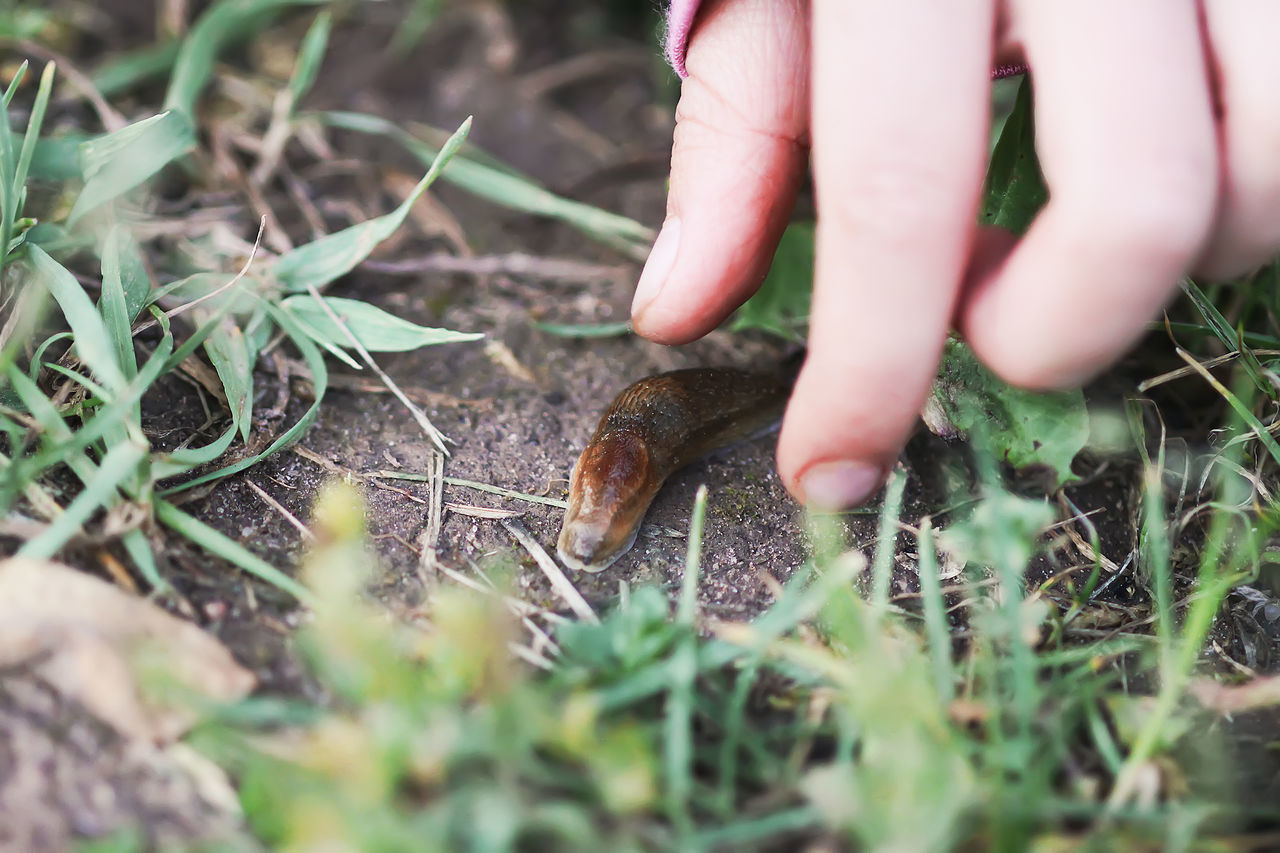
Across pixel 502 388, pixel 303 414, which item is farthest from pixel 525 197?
pixel 303 414

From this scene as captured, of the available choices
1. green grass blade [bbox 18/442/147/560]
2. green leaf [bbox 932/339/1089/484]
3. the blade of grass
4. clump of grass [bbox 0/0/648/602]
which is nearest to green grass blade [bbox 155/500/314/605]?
clump of grass [bbox 0/0/648/602]

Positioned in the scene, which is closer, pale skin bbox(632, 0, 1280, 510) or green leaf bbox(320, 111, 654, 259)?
pale skin bbox(632, 0, 1280, 510)

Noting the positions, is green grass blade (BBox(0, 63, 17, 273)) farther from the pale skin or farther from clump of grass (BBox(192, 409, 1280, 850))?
the pale skin

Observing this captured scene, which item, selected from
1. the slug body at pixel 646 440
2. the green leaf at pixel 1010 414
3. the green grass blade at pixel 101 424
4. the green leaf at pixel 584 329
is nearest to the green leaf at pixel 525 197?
the green leaf at pixel 584 329

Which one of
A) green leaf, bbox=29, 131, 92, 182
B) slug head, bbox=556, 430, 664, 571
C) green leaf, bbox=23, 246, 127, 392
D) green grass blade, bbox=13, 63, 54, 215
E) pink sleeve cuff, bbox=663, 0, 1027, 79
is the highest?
pink sleeve cuff, bbox=663, 0, 1027, 79

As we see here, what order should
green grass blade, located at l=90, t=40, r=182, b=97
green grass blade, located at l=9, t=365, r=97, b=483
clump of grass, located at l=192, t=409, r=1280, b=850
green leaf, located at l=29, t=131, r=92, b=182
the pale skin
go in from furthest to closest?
green grass blade, located at l=90, t=40, r=182, b=97
green leaf, located at l=29, t=131, r=92, b=182
green grass blade, located at l=9, t=365, r=97, b=483
the pale skin
clump of grass, located at l=192, t=409, r=1280, b=850

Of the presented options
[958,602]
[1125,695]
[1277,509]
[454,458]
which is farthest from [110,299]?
[1277,509]
